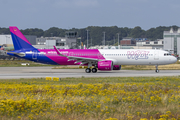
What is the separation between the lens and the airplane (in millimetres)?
41438

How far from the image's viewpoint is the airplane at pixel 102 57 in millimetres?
41438

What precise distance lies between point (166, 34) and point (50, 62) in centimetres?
10698

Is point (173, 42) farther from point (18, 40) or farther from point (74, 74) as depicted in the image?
point (74, 74)

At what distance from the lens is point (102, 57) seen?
139 feet

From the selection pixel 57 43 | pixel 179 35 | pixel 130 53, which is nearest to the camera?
pixel 130 53

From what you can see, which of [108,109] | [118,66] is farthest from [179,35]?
[108,109]

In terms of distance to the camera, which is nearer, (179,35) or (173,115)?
(173,115)

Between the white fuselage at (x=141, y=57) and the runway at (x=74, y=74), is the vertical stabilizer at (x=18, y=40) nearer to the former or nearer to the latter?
the runway at (x=74, y=74)

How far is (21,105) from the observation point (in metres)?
12.7

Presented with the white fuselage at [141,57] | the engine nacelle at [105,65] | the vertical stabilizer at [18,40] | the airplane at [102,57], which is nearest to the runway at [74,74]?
the engine nacelle at [105,65]

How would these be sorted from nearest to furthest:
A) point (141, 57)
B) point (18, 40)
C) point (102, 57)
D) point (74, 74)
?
point (74, 74) < point (141, 57) < point (102, 57) < point (18, 40)

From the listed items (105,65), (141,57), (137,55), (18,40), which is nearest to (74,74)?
(105,65)

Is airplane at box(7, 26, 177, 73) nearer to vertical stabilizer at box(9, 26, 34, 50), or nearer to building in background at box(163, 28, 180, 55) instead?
vertical stabilizer at box(9, 26, 34, 50)

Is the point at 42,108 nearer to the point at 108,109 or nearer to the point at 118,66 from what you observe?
the point at 108,109
